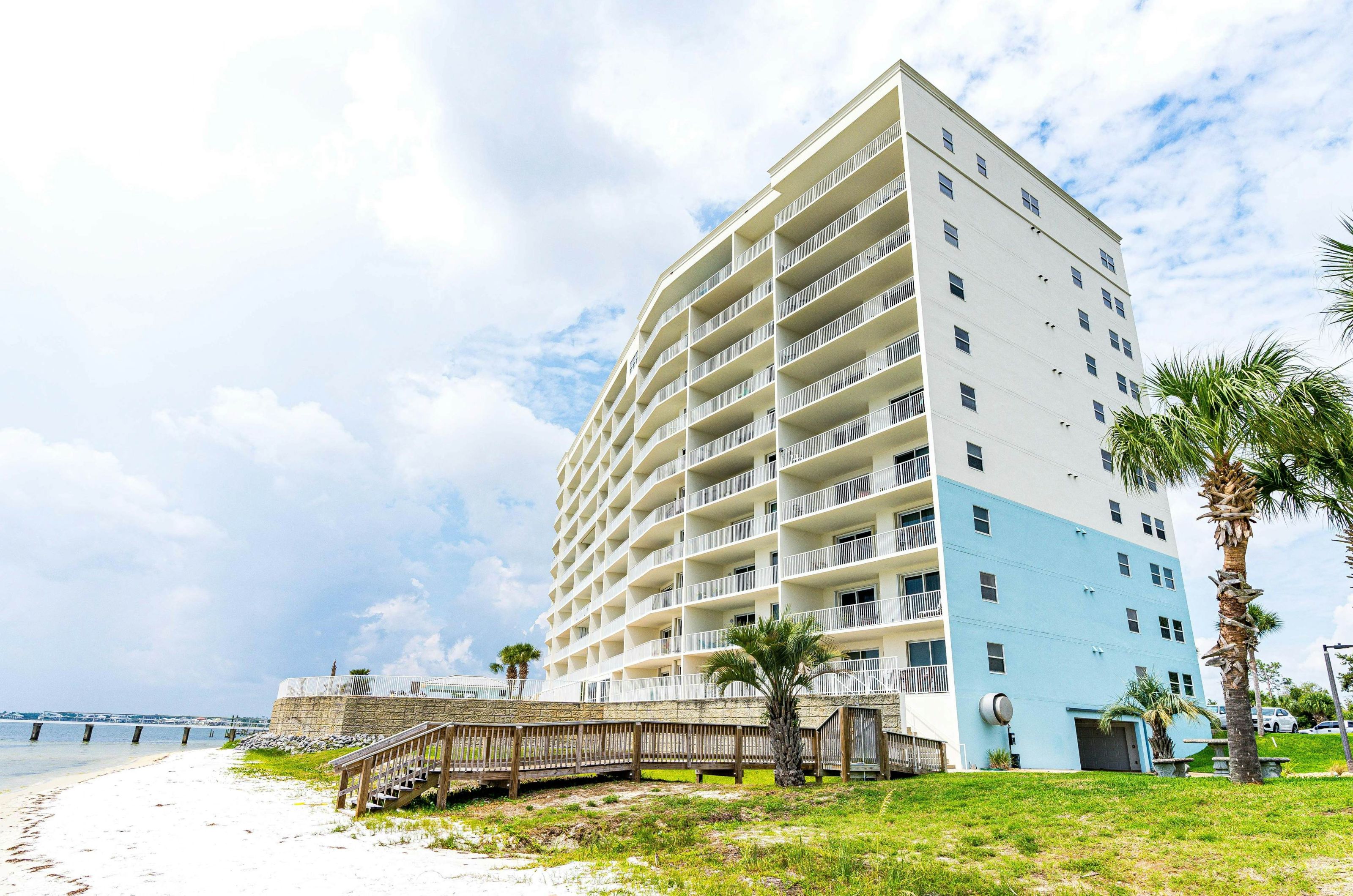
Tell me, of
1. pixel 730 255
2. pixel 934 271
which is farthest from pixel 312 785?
pixel 730 255

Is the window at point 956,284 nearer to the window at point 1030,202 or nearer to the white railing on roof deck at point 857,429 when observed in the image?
the white railing on roof deck at point 857,429

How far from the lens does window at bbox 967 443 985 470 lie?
89.2 feet

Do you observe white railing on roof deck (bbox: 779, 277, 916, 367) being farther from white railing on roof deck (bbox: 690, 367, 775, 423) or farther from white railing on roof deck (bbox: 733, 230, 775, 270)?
white railing on roof deck (bbox: 733, 230, 775, 270)

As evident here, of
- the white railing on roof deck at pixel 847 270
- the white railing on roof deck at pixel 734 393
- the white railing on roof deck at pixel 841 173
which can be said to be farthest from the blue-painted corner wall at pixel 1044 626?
the white railing on roof deck at pixel 841 173

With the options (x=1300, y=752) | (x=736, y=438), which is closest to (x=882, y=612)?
(x=736, y=438)

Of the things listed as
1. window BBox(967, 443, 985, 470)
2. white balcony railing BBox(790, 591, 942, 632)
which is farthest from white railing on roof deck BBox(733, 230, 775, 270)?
white balcony railing BBox(790, 591, 942, 632)

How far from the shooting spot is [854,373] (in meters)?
30.4

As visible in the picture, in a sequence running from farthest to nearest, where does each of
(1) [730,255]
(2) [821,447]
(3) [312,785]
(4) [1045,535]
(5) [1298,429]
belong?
(1) [730,255] < (2) [821,447] < (4) [1045,535] < (3) [312,785] < (5) [1298,429]

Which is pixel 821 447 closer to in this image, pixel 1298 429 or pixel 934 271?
pixel 934 271

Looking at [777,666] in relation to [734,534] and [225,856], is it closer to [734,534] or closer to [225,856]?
[225,856]

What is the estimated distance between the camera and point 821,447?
101 feet

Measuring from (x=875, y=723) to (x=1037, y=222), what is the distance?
2747 cm

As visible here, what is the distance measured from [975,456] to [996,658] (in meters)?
7.03

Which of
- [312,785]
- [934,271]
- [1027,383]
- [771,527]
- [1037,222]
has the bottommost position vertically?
[312,785]
